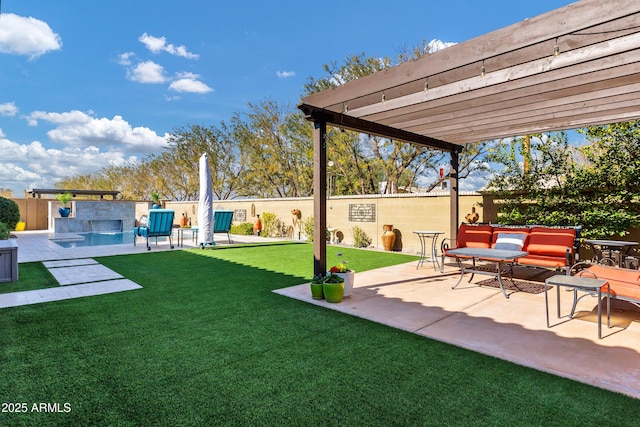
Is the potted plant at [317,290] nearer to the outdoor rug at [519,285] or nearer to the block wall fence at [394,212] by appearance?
the outdoor rug at [519,285]

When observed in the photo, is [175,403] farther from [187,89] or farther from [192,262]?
[187,89]

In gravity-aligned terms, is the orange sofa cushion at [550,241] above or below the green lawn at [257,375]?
above

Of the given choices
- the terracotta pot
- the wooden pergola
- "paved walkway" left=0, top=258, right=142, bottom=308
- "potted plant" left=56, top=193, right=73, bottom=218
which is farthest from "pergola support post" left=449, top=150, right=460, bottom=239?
"potted plant" left=56, top=193, right=73, bottom=218

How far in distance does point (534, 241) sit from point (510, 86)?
2.87m

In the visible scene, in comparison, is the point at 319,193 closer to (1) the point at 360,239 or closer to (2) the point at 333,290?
(2) the point at 333,290

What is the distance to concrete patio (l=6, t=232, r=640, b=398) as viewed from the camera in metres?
2.49

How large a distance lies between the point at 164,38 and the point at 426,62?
1619 cm

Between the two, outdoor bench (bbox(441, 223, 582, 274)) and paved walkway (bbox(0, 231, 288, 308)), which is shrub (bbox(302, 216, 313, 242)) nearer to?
paved walkway (bbox(0, 231, 288, 308))

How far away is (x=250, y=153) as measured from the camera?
19.9m

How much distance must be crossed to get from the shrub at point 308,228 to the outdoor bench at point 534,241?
604 centimetres

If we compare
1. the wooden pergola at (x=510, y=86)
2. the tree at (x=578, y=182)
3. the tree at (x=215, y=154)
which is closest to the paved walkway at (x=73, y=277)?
the wooden pergola at (x=510, y=86)

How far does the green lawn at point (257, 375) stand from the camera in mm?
1883

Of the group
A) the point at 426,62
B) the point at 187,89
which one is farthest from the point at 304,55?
the point at 187,89

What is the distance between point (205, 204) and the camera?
31.0 feet
